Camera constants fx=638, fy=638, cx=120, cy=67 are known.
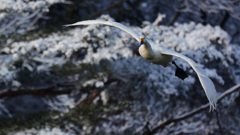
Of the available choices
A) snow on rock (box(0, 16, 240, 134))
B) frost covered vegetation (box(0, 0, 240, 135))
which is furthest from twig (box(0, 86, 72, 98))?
snow on rock (box(0, 16, 240, 134))

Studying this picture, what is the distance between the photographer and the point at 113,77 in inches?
182

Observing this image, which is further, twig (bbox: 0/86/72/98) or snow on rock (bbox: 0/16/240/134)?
twig (bbox: 0/86/72/98)

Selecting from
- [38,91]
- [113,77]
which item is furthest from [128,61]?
[38,91]

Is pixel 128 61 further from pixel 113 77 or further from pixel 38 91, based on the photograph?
pixel 38 91

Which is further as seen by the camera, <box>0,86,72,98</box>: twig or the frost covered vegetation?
<box>0,86,72,98</box>: twig

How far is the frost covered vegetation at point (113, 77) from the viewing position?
448 centimetres

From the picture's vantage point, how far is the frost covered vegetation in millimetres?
4477

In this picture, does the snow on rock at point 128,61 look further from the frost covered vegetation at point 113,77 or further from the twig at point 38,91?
the twig at point 38,91

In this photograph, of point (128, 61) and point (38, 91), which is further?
point (38, 91)

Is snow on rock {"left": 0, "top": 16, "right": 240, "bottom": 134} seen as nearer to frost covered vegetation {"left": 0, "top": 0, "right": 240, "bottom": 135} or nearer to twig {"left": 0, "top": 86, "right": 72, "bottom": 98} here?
frost covered vegetation {"left": 0, "top": 0, "right": 240, "bottom": 135}

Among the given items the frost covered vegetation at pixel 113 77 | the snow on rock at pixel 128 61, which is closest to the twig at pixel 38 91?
the frost covered vegetation at pixel 113 77

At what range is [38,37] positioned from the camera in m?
4.54

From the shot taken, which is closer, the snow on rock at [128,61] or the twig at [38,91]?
the snow on rock at [128,61]

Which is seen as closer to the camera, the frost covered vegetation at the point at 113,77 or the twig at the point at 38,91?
the frost covered vegetation at the point at 113,77
